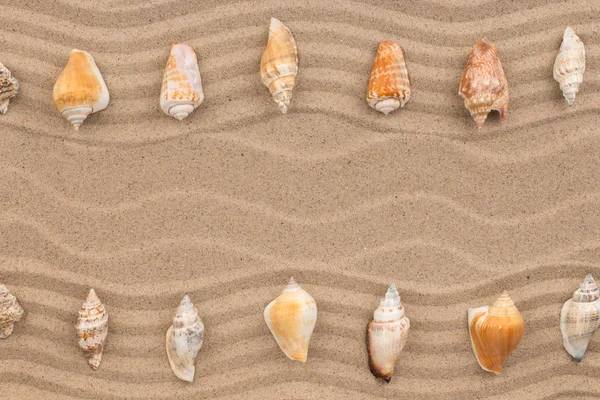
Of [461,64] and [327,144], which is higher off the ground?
[461,64]

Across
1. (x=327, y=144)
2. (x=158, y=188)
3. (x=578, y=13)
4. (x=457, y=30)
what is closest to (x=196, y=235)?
(x=158, y=188)

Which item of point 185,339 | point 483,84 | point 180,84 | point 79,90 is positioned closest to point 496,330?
point 483,84

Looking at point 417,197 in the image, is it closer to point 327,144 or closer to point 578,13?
point 327,144

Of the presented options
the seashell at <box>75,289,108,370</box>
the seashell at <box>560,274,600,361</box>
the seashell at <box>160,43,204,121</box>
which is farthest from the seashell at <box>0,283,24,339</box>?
the seashell at <box>560,274,600,361</box>

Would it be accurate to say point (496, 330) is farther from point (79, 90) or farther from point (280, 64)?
point (79, 90)

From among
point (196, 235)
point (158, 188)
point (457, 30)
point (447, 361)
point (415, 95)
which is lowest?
point (447, 361)

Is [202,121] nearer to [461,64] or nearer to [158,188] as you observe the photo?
[158,188]
